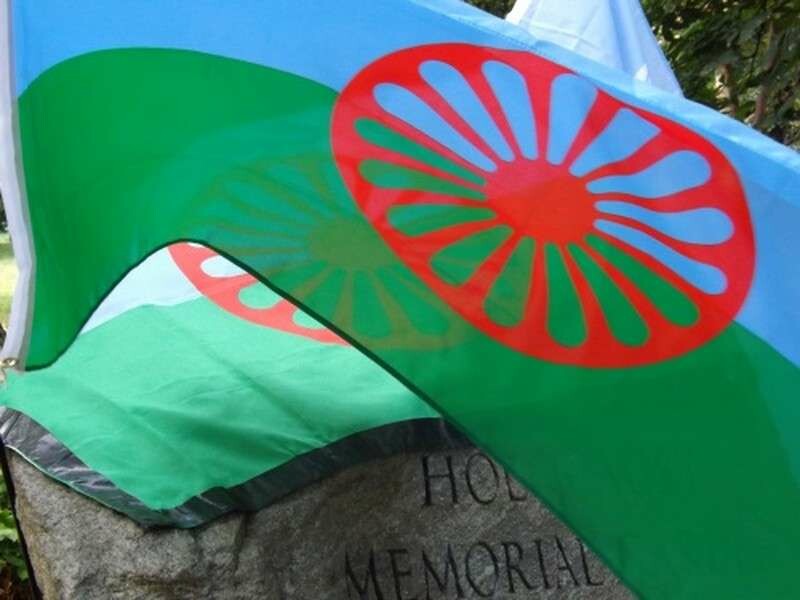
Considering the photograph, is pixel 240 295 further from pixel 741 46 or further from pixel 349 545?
pixel 741 46

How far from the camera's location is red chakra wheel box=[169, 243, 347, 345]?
414cm

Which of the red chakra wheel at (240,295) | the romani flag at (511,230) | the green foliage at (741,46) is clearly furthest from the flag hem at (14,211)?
the green foliage at (741,46)

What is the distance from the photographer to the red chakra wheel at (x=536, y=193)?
2.71 metres

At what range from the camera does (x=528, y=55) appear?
8.89 feet

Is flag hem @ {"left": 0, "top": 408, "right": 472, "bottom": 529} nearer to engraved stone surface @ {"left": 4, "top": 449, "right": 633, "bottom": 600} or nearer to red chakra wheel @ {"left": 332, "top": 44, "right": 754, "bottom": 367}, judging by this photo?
engraved stone surface @ {"left": 4, "top": 449, "right": 633, "bottom": 600}

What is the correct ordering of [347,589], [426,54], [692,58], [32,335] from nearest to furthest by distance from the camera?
[32,335], [426,54], [347,589], [692,58]

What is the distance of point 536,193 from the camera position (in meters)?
2.73

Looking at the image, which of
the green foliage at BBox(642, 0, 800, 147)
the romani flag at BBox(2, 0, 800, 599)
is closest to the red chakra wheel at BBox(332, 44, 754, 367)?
the romani flag at BBox(2, 0, 800, 599)

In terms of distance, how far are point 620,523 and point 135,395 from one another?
1486mm

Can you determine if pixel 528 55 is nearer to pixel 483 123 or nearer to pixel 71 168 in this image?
pixel 483 123

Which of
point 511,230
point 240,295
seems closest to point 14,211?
point 511,230

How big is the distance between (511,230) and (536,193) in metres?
0.09

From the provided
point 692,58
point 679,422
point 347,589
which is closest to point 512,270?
point 679,422

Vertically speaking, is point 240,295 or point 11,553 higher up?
point 240,295
